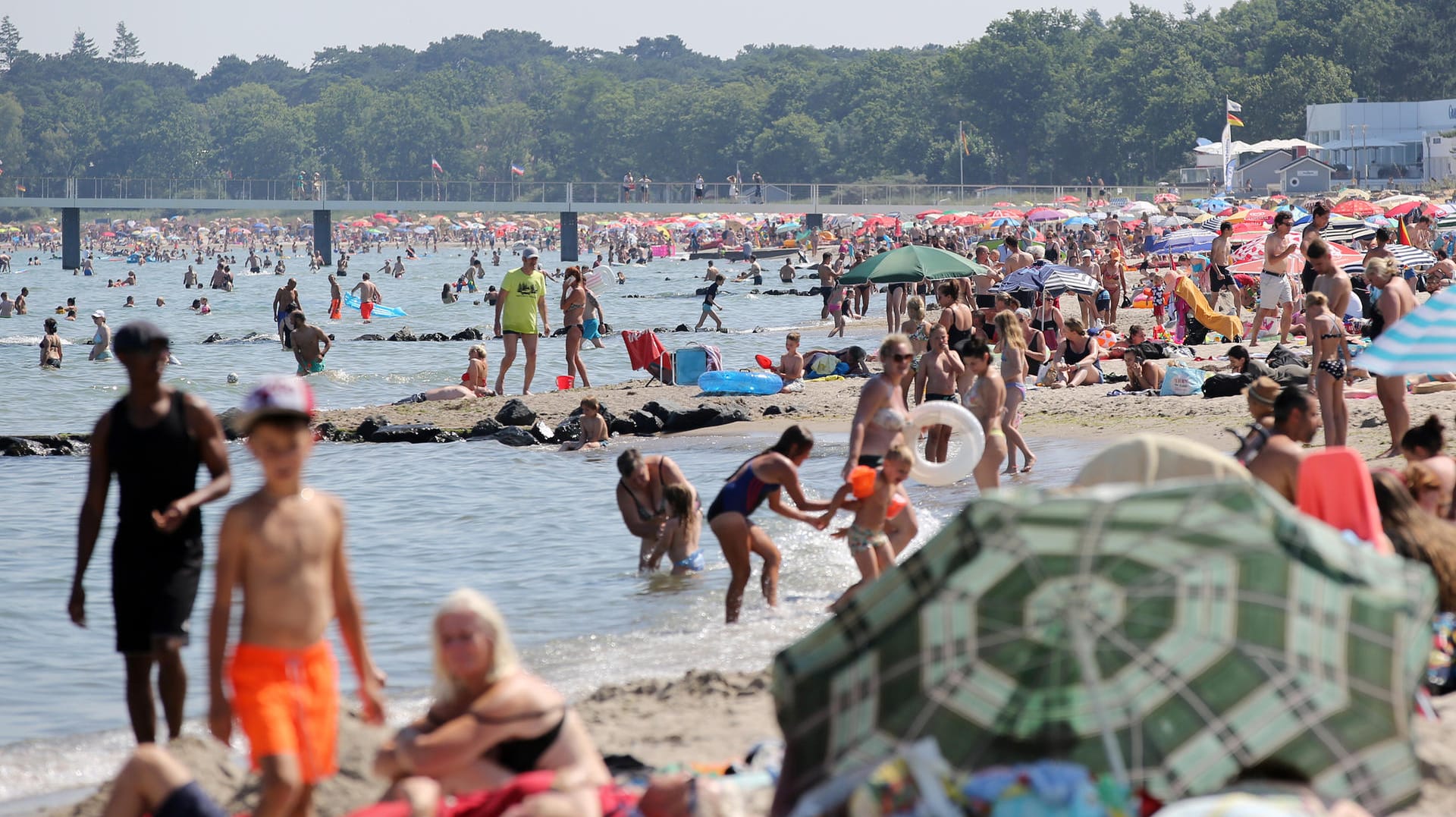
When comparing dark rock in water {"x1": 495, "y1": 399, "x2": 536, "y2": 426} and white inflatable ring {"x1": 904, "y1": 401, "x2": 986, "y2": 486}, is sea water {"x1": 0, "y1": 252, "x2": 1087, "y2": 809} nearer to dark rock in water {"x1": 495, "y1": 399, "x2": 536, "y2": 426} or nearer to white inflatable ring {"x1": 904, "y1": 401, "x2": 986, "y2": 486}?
dark rock in water {"x1": 495, "y1": 399, "x2": 536, "y2": 426}

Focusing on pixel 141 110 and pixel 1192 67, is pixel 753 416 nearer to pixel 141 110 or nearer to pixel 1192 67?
pixel 1192 67

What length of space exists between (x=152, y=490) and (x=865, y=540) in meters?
3.40

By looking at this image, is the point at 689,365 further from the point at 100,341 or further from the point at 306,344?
the point at 100,341

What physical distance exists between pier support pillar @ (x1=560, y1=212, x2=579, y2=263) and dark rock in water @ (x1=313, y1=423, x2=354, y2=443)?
5738cm

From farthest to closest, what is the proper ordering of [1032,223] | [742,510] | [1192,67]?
[1192,67], [1032,223], [742,510]

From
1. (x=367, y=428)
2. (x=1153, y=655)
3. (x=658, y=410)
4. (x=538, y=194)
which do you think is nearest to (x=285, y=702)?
(x=1153, y=655)

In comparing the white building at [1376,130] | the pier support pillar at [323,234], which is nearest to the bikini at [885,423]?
the pier support pillar at [323,234]

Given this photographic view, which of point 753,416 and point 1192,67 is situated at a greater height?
Result: point 1192,67

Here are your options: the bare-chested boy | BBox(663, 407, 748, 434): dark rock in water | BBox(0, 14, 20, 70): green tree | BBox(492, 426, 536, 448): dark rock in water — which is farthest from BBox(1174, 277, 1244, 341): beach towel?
BBox(0, 14, 20, 70): green tree

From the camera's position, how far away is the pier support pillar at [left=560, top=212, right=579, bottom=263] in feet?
238

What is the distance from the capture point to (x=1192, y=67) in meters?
89.7

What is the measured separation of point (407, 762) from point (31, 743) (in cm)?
350

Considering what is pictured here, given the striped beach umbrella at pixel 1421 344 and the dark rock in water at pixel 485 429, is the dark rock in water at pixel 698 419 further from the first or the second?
the striped beach umbrella at pixel 1421 344

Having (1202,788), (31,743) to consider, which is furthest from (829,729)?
(31,743)
